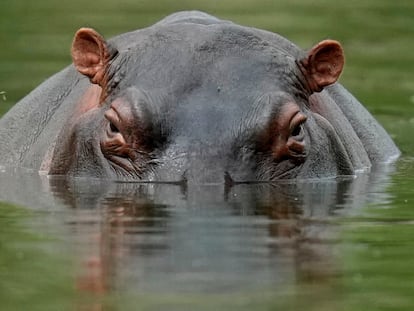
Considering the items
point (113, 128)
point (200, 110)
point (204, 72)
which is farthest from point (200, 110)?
point (113, 128)

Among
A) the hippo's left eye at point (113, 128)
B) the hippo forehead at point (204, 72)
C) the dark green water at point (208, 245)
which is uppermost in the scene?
the hippo forehead at point (204, 72)

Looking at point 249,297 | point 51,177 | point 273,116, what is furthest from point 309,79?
point 249,297

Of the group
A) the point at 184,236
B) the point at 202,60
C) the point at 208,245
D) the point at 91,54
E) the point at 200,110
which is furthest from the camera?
the point at 91,54

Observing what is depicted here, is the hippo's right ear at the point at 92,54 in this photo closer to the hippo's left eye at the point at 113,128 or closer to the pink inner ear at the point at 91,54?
the pink inner ear at the point at 91,54

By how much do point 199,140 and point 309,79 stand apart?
1.23 m

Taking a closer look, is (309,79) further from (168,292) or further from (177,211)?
(168,292)

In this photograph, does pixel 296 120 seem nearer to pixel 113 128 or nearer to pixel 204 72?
pixel 204 72

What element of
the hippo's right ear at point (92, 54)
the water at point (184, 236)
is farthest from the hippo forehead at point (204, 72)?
the water at point (184, 236)

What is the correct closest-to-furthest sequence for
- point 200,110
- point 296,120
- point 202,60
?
1. point 200,110
2. point 296,120
3. point 202,60

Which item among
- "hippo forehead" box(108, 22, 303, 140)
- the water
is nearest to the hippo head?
"hippo forehead" box(108, 22, 303, 140)

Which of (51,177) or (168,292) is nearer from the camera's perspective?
(168,292)

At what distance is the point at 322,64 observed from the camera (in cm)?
1030

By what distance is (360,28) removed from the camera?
20.6 meters

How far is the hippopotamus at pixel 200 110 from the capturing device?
938 cm
